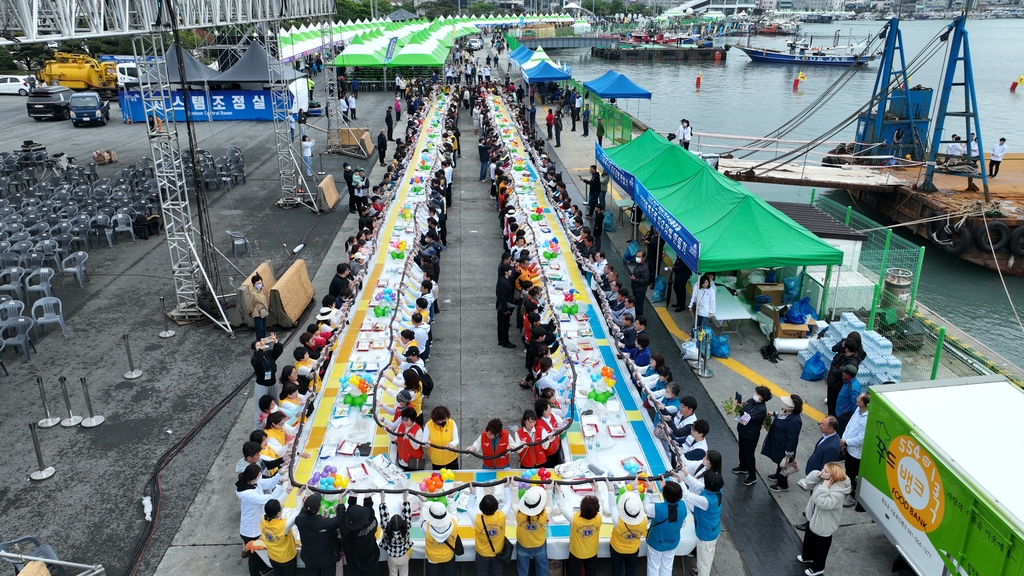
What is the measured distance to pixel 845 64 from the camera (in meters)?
81.9

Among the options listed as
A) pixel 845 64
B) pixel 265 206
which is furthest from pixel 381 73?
pixel 845 64

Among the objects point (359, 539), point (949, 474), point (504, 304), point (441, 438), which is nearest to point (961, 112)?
point (504, 304)

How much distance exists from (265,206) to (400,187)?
202 inches

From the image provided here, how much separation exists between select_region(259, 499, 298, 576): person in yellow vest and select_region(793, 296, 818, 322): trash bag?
9.54m

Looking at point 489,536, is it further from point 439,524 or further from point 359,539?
point 359,539

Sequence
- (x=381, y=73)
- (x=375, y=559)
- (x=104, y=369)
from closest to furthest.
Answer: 1. (x=375, y=559)
2. (x=104, y=369)
3. (x=381, y=73)

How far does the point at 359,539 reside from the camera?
21.8 ft

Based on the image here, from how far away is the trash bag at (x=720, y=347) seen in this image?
1219cm

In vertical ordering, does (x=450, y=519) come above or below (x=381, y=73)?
below

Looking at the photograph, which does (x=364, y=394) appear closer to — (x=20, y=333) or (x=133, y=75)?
(x=20, y=333)

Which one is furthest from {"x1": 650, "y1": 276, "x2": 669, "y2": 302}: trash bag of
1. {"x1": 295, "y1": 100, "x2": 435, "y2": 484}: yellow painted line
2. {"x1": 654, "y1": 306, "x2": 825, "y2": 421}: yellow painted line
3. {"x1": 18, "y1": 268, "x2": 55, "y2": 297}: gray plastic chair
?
{"x1": 18, "y1": 268, "x2": 55, "y2": 297}: gray plastic chair

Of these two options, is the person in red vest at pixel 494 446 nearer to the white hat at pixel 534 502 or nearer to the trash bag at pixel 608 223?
the white hat at pixel 534 502

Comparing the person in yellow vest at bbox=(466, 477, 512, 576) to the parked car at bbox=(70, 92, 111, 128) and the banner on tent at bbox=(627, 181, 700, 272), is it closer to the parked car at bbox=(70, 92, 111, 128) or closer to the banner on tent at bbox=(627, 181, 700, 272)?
the banner on tent at bbox=(627, 181, 700, 272)

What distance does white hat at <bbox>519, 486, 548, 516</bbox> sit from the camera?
6.70 meters
